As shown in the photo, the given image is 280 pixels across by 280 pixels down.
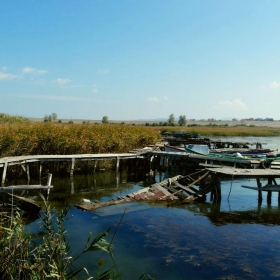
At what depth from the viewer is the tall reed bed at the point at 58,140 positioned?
19438 millimetres

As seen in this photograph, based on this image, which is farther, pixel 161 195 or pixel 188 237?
pixel 161 195

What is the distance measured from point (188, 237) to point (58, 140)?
13.0 m

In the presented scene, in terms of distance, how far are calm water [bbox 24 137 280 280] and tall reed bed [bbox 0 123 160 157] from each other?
5246 millimetres

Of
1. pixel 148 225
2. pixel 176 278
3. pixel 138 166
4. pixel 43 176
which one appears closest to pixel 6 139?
pixel 43 176

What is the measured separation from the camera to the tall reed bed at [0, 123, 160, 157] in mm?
19438

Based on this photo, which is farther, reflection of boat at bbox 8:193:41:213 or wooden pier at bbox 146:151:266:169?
wooden pier at bbox 146:151:266:169

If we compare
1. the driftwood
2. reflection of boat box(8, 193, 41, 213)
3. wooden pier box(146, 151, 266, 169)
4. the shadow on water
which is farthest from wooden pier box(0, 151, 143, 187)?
the driftwood

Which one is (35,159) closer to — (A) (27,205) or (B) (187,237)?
(A) (27,205)

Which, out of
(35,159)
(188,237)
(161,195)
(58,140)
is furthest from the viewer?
(58,140)

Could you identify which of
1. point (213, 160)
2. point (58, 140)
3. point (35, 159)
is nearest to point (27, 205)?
point (35, 159)

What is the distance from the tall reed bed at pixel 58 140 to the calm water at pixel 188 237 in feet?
17.2

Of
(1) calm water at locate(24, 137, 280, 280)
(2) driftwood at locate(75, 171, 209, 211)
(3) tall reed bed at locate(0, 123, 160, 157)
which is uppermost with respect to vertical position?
(3) tall reed bed at locate(0, 123, 160, 157)

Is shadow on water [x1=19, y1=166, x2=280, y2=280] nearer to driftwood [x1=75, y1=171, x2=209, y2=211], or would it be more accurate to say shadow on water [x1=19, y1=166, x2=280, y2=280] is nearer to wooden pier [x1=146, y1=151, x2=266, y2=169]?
driftwood [x1=75, y1=171, x2=209, y2=211]

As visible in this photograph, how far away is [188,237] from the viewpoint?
10211 millimetres
